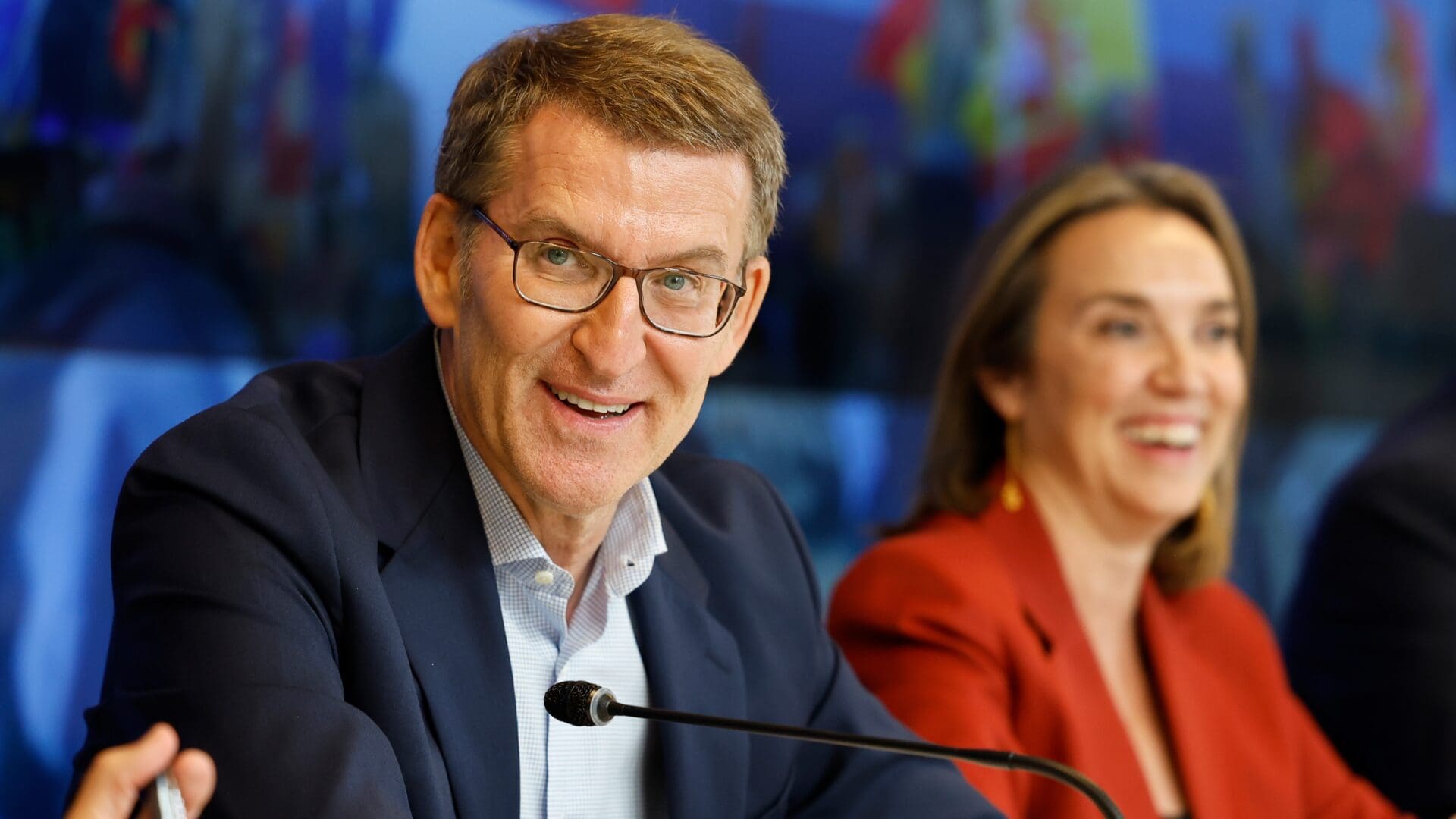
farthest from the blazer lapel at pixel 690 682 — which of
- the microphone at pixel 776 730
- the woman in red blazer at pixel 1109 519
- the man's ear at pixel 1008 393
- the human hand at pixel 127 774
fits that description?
the man's ear at pixel 1008 393

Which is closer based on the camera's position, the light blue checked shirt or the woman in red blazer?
the light blue checked shirt

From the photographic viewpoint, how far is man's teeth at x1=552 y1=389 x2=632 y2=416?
1.53 metres

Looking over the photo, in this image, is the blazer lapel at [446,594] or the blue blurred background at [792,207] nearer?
the blazer lapel at [446,594]

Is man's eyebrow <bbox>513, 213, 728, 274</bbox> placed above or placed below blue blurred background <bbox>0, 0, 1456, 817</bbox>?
above

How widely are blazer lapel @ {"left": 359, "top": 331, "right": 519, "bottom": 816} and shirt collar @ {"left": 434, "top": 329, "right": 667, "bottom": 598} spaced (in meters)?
0.02

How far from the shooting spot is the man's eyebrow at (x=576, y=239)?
1486mm

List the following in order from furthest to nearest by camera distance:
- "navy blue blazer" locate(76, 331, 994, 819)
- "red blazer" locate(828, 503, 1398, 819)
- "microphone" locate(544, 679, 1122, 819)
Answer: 1. "red blazer" locate(828, 503, 1398, 819)
2. "microphone" locate(544, 679, 1122, 819)
3. "navy blue blazer" locate(76, 331, 994, 819)

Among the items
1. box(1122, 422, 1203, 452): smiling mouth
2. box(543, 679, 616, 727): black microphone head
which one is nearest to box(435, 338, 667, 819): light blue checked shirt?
box(543, 679, 616, 727): black microphone head

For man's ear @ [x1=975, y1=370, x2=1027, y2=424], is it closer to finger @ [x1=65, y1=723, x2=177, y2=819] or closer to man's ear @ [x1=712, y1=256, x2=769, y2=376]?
man's ear @ [x1=712, y1=256, x2=769, y2=376]

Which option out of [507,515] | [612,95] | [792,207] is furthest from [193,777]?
[792,207]

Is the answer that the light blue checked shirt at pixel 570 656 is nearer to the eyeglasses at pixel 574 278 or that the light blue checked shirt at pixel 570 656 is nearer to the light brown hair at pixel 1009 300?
the eyeglasses at pixel 574 278

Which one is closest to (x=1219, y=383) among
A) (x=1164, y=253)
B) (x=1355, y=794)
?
(x=1164, y=253)

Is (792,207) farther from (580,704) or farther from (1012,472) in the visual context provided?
(580,704)

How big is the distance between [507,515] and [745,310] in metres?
0.35
